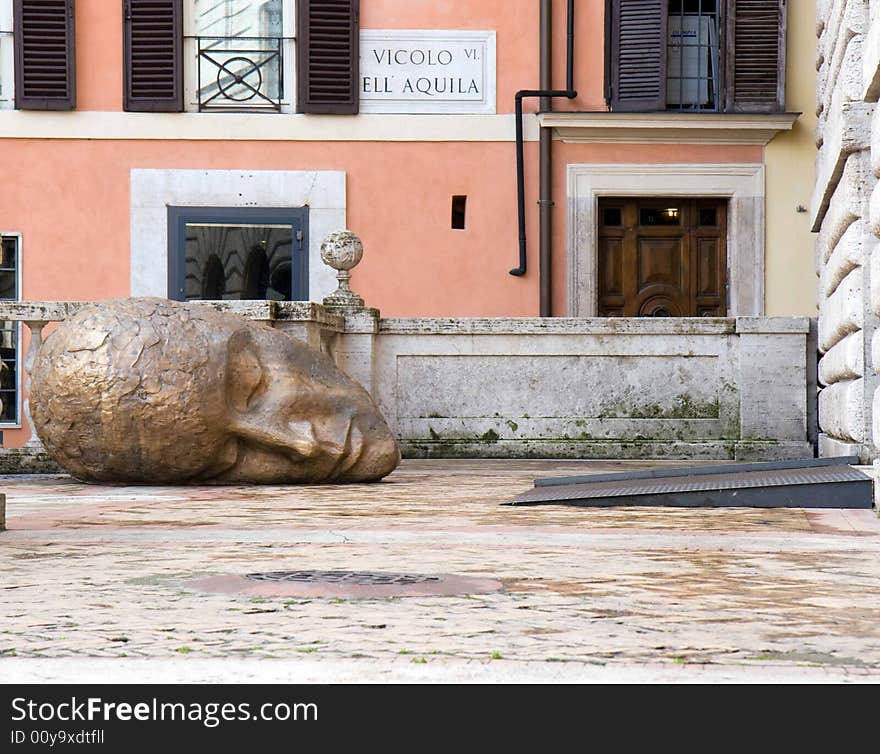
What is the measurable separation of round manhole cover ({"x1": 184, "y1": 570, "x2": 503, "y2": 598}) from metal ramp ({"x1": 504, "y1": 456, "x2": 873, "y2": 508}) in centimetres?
325

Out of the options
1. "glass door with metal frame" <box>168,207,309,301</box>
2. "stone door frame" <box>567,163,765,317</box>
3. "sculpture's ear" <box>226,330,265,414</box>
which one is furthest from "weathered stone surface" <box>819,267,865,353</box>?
"glass door with metal frame" <box>168,207,309,301</box>

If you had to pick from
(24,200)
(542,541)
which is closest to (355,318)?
(24,200)

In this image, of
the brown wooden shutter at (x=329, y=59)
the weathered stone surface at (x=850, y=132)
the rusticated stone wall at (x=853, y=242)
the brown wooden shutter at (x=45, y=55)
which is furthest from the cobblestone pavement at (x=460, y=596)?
the brown wooden shutter at (x=45, y=55)

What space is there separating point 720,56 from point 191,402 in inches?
409

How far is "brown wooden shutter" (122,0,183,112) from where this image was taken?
58.0 ft

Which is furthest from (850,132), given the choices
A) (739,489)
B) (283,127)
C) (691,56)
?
(283,127)

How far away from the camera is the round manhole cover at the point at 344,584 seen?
4.61 metres

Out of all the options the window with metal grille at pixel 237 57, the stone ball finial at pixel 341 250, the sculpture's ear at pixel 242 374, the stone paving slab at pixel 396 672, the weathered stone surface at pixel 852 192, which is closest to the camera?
the stone paving slab at pixel 396 672

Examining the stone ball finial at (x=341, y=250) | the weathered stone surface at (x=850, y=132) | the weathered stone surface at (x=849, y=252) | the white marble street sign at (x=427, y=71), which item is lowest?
the weathered stone surface at (x=849, y=252)

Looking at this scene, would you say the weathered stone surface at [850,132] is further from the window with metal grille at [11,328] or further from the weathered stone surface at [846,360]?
the window with metal grille at [11,328]

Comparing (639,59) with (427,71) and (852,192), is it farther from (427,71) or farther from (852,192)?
(852,192)

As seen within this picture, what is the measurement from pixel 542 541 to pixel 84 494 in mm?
3765

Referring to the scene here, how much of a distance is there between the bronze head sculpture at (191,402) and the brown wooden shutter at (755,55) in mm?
9051
